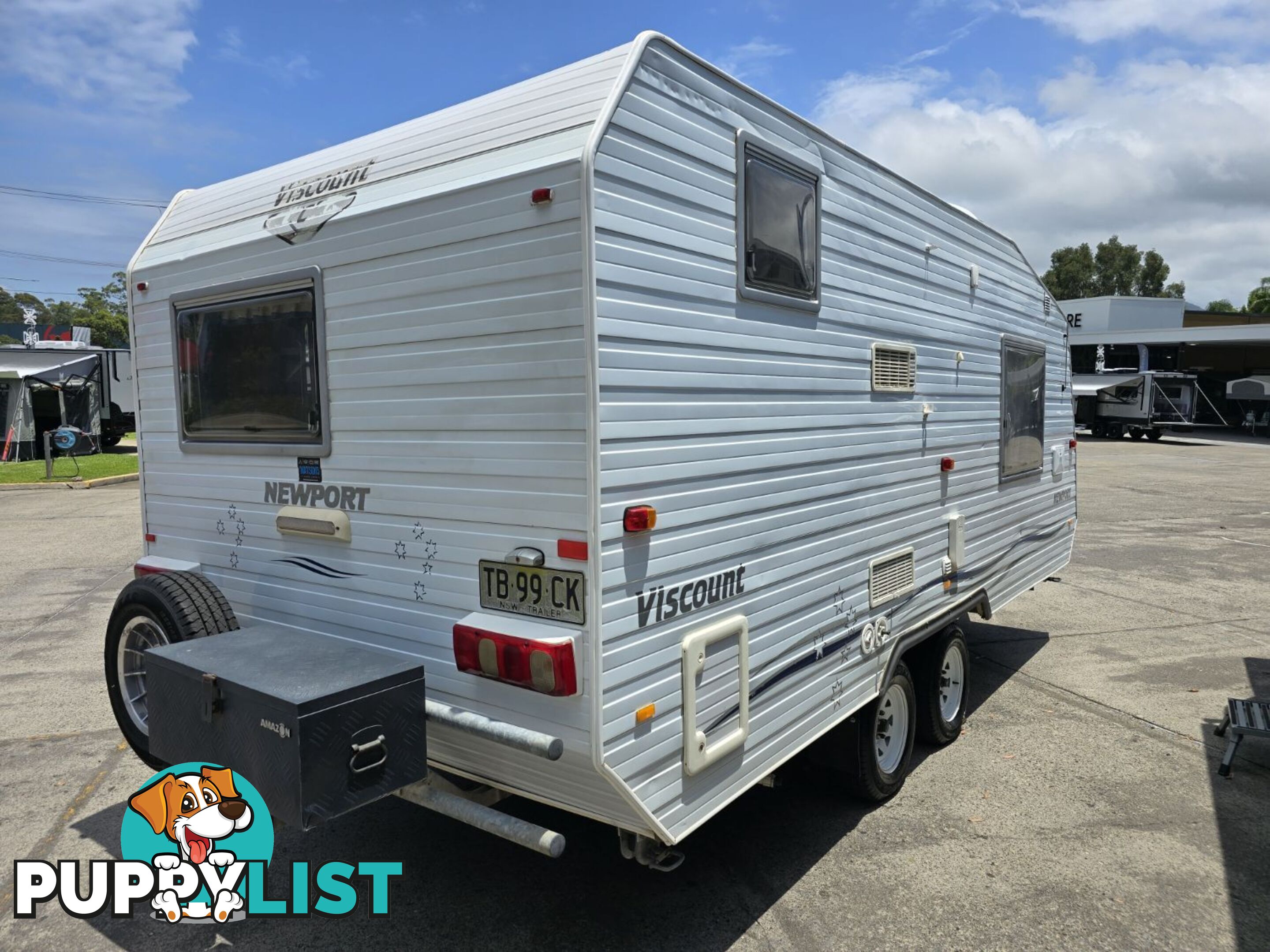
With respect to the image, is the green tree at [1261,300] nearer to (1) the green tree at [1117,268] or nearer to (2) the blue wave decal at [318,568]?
(1) the green tree at [1117,268]

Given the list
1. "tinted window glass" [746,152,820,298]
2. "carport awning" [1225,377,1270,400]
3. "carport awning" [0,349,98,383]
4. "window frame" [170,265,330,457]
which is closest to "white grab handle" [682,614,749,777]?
"tinted window glass" [746,152,820,298]

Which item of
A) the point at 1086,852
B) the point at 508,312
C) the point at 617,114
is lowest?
the point at 1086,852

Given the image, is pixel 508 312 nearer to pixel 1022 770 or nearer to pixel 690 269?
pixel 690 269

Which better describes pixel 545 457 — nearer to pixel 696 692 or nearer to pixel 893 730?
pixel 696 692

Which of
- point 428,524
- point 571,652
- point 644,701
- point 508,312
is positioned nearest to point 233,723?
point 428,524

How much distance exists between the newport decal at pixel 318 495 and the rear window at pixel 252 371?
0.61 feet

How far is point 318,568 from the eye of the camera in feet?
12.1

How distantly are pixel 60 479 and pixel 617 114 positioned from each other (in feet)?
65.4

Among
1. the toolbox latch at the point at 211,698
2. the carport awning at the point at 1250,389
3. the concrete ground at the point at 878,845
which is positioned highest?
the carport awning at the point at 1250,389

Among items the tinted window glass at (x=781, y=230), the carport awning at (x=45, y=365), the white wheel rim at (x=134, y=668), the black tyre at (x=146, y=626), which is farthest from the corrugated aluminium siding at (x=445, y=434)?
the carport awning at (x=45, y=365)

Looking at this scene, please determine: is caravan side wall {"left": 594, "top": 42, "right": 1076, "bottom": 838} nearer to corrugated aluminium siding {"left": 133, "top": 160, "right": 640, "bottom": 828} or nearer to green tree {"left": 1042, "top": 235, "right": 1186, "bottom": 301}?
corrugated aluminium siding {"left": 133, "top": 160, "right": 640, "bottom": 828}

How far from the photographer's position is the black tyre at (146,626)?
3.72 m

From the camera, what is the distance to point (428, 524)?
3.25m

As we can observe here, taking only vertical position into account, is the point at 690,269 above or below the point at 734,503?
above
